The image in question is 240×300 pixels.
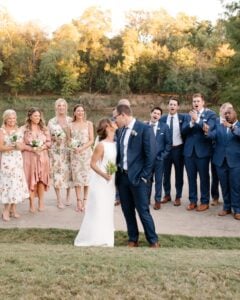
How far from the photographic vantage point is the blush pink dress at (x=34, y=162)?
8.12 metres

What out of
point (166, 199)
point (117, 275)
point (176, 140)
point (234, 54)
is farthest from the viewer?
point (234, 54)

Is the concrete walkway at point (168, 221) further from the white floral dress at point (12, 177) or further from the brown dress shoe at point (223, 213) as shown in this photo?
the white floral dress at point (12, 177)

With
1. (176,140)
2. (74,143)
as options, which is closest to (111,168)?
(74,143)

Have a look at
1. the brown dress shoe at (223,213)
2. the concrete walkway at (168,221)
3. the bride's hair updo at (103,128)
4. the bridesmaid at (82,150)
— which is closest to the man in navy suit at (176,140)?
the concrete walkway at (168,221)

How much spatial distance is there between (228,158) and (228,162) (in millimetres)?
65

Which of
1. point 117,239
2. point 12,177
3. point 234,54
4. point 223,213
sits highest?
point 234,54

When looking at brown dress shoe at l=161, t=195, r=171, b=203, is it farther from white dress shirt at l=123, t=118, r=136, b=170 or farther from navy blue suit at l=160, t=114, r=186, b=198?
white dress shirt at l=123, t=118, r=136, b=170

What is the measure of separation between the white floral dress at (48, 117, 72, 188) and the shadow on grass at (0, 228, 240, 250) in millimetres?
1520

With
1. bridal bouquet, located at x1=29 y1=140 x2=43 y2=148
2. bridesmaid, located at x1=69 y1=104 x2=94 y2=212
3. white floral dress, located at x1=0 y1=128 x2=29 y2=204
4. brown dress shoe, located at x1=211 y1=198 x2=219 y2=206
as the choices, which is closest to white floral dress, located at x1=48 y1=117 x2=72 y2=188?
bridesmaid, located at x1=69 y1=104 x2=94 y2=212

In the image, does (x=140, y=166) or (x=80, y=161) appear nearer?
(x=140, y=166)

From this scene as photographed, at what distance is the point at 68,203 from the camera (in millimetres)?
8734

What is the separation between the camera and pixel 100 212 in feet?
21.0

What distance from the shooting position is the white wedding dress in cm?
635

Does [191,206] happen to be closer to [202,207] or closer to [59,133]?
[202,207]
